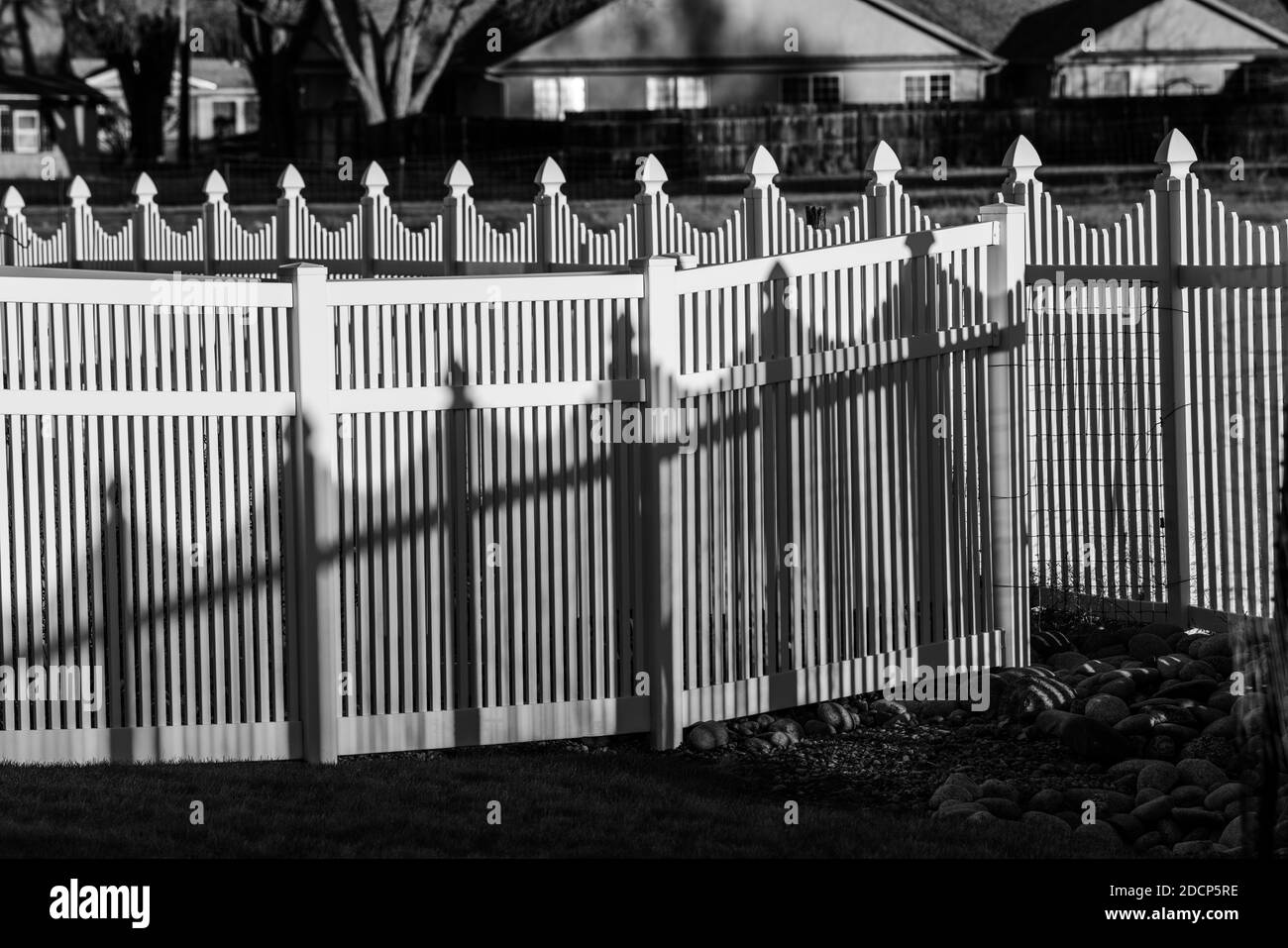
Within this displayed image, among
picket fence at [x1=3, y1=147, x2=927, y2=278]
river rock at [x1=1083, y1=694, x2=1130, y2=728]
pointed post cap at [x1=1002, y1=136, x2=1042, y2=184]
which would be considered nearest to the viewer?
river rock at [x1=1083, y1=694, x2=1130, y2=728]

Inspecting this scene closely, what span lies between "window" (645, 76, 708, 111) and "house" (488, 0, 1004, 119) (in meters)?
0.03

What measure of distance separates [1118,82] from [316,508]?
159ft

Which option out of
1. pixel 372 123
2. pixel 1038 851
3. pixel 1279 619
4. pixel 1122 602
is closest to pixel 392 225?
pixel 1122 602

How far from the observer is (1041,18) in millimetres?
55812

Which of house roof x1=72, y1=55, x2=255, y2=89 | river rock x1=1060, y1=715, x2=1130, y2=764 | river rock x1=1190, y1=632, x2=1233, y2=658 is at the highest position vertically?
house roof x1=72, y1=55, x2=255, y2=89

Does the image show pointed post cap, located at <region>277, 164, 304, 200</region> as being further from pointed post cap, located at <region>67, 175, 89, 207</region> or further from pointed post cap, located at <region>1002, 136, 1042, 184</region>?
pointed post cap, located at <region>1002, 136, 1042, 184</region>

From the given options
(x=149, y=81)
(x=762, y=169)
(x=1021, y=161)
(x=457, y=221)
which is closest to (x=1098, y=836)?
(x=1021, y=161)

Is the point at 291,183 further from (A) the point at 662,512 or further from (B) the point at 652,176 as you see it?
(A) the point at 662,512

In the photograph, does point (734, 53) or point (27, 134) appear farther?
point (27, 134)

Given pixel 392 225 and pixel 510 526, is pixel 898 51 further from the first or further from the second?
pixel 510 526

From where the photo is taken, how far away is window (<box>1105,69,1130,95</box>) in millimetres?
52344

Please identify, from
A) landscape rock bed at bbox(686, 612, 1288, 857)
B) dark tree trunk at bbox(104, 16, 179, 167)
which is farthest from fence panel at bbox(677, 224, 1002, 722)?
dark tree trunk at bbox(104, 16, 179, 167)

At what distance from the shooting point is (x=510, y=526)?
293 inches

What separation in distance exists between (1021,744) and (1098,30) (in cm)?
4719
